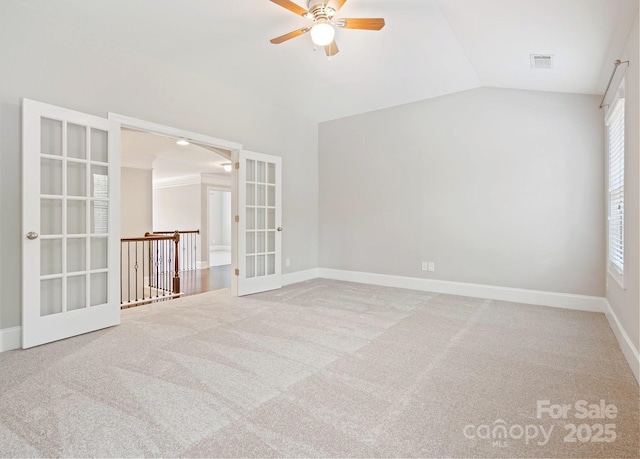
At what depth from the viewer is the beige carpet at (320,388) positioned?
157 centimetres

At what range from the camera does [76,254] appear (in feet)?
10.2

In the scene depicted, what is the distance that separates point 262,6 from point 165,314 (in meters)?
3.39

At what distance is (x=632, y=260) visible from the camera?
246cm

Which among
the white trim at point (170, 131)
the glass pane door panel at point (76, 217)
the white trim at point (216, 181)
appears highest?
the white trim at point (216, 181)

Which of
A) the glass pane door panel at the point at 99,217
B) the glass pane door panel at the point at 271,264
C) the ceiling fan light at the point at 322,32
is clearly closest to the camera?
the ceiling fan light at the point at 322,32

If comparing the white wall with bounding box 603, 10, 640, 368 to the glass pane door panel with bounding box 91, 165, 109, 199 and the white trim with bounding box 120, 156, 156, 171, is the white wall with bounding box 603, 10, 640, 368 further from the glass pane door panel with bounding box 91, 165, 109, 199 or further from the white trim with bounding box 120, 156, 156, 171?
the white trim with bounding box 120, 156, 156, 171

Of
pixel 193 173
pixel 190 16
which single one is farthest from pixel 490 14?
pixel 193 173

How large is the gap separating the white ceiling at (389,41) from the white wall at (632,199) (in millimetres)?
326

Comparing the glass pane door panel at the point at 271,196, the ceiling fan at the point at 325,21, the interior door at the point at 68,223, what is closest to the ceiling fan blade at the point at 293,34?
the ceiling fan at the point at 325,21

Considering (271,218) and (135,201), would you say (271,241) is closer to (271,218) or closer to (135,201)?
(271,218)

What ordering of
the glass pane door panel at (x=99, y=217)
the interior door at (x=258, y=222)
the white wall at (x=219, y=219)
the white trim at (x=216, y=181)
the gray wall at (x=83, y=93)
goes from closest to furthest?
the gray wall at (x=83, y=93)
the glass pane door panel at (x=99, y=217)
the interior door at (x=258, y=222)
the white trim at (x=216, y=181)
the white wall at (x=219, y=219)

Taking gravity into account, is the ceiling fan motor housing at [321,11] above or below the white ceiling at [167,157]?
above

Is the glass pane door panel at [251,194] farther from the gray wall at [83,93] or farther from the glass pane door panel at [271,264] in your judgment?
the glass pane door panel at [271,264]

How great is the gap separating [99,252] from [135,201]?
514 centimetres
